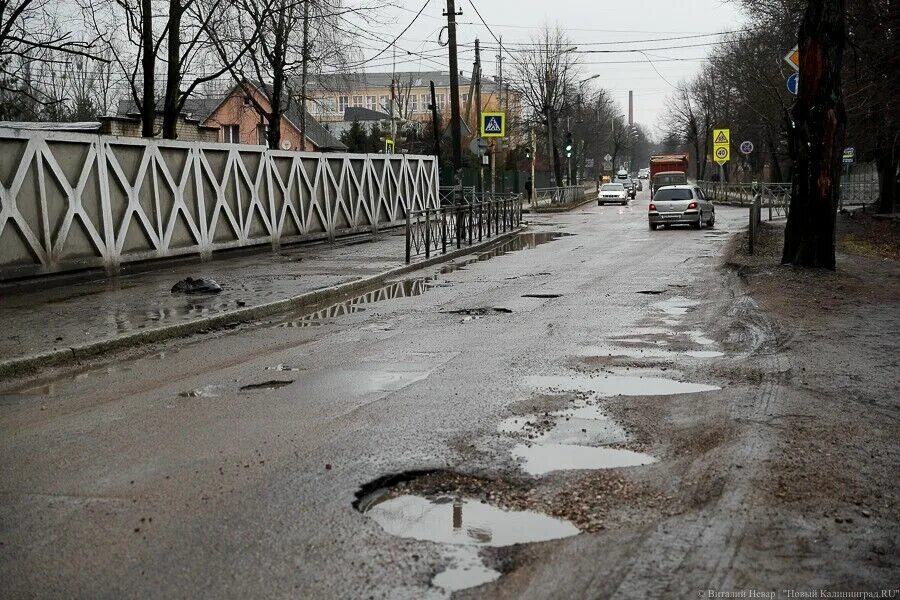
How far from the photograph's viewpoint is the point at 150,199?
1834 cm

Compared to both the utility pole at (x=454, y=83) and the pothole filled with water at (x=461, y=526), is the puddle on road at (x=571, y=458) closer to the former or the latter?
the pothole filled with water at (x=461, y=526)

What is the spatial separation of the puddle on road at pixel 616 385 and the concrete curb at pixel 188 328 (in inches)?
183

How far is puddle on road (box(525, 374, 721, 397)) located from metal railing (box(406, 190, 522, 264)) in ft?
38.5

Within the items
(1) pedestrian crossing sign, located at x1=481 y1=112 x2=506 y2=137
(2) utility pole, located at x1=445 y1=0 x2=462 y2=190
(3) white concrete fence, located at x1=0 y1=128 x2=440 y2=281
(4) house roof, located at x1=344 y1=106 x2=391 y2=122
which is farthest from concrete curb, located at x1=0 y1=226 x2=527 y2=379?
(4) house roof, located at x1=344 y1=106 x2=391 y2=122

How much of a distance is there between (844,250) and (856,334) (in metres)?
12.0

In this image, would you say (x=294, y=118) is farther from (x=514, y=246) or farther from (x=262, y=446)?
(x=262, y=446)

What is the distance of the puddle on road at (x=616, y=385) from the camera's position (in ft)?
24.4

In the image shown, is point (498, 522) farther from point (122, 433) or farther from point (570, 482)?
point (122, 433)

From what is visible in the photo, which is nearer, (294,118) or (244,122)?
(244,122)

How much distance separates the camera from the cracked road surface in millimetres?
4016

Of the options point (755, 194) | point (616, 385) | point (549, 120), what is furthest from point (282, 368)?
point (549, 120)

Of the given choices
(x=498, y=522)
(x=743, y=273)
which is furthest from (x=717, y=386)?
(x=743, y=273)

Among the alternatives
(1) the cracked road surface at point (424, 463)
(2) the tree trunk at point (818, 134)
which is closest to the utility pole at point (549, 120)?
(2) the tree trunk at point (818, 134)

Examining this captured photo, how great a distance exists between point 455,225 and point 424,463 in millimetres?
18269
